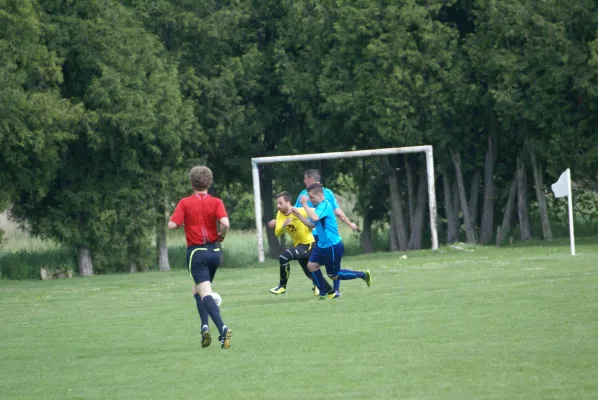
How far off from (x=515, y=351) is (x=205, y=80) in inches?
1191

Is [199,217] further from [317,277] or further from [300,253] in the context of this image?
[300,253]

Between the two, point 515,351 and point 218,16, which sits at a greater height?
point 218,16

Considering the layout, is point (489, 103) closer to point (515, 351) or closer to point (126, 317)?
point (126, 317)

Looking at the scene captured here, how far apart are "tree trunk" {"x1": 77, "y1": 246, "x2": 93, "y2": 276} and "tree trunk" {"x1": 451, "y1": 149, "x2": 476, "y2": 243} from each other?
39.2 feet

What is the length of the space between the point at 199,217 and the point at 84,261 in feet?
85.9

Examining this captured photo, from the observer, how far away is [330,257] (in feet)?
61.2

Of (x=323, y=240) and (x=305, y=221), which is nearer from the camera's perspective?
(x=305, y=221)

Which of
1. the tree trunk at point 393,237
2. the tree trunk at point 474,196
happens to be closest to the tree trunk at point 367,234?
the tree trunk at point 393,237

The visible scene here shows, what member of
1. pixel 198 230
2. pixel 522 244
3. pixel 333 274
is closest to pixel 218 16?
pixel 522 244

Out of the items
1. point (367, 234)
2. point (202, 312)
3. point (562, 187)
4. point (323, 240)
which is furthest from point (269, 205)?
point (202, 312)

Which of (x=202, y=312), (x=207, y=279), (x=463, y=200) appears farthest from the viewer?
(x=463, y=200)

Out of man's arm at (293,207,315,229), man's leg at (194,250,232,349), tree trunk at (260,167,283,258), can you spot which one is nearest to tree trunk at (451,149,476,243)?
tree trunk at (260,167,283,258)

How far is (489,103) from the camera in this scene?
38.9 m

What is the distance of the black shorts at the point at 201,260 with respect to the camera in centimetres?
1299
